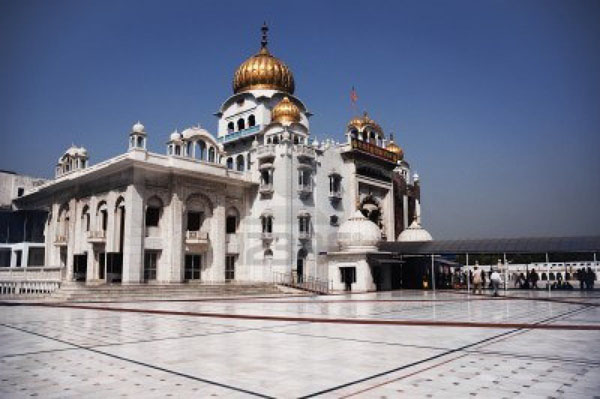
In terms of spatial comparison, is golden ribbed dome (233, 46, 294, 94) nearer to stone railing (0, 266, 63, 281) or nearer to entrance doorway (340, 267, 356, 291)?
entrance doorway (340, 267, 356, 291)

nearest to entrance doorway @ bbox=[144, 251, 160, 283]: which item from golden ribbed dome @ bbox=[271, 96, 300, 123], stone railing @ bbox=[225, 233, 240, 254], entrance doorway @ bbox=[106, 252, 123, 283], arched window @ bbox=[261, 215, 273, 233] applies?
entrance doorway @ bbox=[106, 252, 123, 283]

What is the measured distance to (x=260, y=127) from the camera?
43.2m

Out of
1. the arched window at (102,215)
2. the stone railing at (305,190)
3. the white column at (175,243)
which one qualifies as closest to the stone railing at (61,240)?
the arched window at (102,215)

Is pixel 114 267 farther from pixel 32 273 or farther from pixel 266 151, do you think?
pixel 266 151

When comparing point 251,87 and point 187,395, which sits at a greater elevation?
point 251,87

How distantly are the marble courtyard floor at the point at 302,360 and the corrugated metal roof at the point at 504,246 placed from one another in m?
23.0

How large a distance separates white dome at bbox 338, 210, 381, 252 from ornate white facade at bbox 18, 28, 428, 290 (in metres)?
0.44

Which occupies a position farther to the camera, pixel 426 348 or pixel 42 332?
pixel 42 332

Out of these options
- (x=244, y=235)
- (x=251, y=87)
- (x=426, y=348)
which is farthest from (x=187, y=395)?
(x=251, y=87)

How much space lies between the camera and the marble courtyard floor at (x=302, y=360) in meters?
5.32

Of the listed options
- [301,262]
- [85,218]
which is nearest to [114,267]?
[85,218]

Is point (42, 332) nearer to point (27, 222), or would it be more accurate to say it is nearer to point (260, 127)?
point (260, 127)

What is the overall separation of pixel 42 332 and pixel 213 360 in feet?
18.2

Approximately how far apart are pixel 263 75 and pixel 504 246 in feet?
89.3
